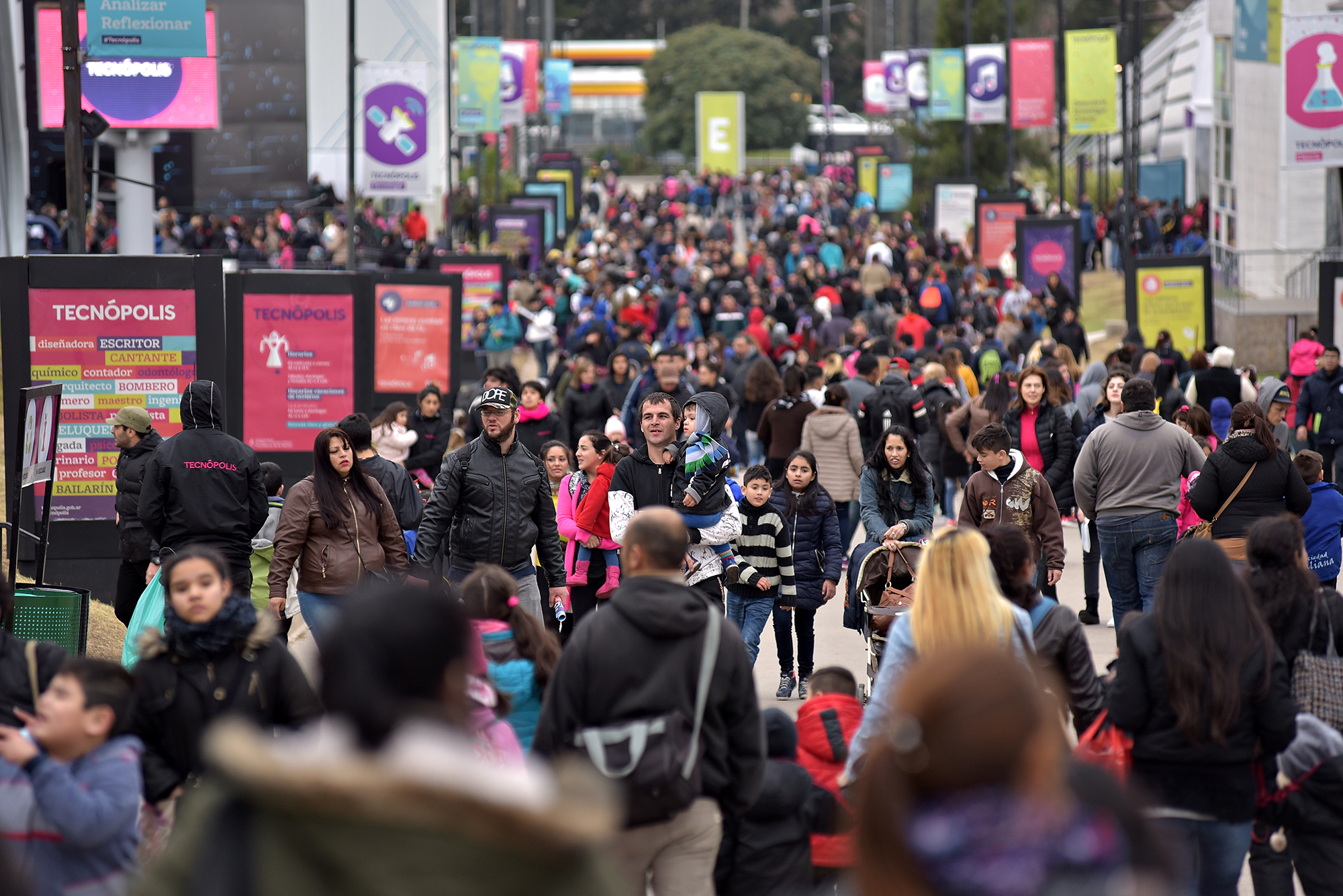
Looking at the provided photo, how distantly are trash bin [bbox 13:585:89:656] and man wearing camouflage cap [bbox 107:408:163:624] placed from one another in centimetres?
138

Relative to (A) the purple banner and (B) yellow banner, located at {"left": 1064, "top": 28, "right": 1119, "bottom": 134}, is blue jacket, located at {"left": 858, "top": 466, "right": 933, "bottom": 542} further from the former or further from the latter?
(B) yellow banner, located at {"left": 1064, "top": 28, "right": 1119, "bottom": 134}

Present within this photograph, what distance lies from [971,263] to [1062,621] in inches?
1098

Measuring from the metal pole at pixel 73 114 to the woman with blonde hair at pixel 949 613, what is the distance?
310 inches

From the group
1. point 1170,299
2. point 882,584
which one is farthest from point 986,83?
point 882,584

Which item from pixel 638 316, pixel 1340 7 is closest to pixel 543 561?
pixel 638 316

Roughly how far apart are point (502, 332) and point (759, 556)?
1321 cm

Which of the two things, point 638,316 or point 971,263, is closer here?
point 638,316

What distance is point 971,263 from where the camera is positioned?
1278 inches

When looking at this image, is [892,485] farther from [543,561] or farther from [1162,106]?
[1162,106]

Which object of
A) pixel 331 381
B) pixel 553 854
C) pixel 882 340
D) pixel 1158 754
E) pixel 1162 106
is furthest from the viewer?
pixel 1162 106

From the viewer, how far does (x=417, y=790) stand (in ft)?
7.19

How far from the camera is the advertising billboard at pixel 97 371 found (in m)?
10.3

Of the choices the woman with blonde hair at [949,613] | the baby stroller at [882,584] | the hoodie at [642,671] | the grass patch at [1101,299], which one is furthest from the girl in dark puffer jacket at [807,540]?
the grass patch at [1101,299]

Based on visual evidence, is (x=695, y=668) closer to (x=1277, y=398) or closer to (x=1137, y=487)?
(x=1137, y=487)
